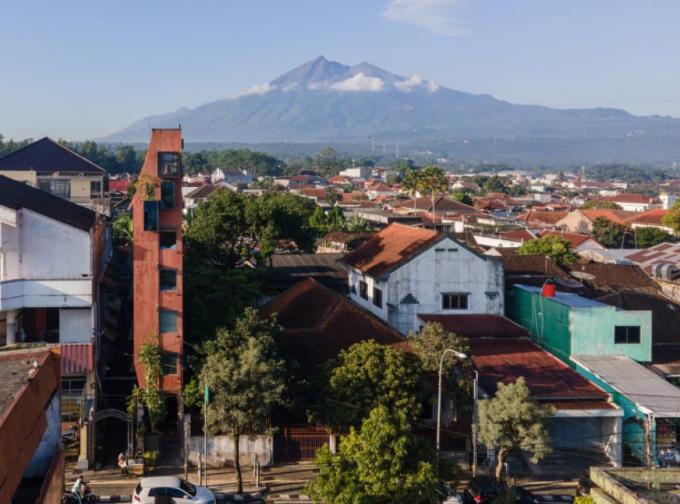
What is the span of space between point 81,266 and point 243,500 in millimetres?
11003

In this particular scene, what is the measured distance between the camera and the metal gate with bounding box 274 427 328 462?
26891 mm

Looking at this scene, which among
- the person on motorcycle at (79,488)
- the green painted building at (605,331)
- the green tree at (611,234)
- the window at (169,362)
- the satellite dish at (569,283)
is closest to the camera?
the person on motorcycle at (79,488)

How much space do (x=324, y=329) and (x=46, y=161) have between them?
40.7 metres

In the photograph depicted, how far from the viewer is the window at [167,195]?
28094mm

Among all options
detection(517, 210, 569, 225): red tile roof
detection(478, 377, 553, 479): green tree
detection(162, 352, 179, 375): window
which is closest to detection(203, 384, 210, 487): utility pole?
detection(162, 352, 179, 375): window

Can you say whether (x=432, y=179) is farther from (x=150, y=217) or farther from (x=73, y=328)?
(x=73, y=328)

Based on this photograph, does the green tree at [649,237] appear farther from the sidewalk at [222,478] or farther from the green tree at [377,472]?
the green tree at [377,472]

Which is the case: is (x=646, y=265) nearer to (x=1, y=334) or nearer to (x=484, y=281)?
(x=484, y=281)

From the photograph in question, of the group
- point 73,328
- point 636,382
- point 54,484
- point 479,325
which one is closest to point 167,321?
point 73,328

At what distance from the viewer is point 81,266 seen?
28.3 m

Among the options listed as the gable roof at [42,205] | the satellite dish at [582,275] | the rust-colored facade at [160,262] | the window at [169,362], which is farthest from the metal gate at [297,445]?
the satellite dish at [582,275]

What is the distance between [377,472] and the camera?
18.4 metres

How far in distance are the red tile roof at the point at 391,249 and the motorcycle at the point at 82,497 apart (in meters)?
17.0

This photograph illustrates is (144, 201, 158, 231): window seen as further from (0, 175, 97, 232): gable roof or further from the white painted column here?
the white painted column
